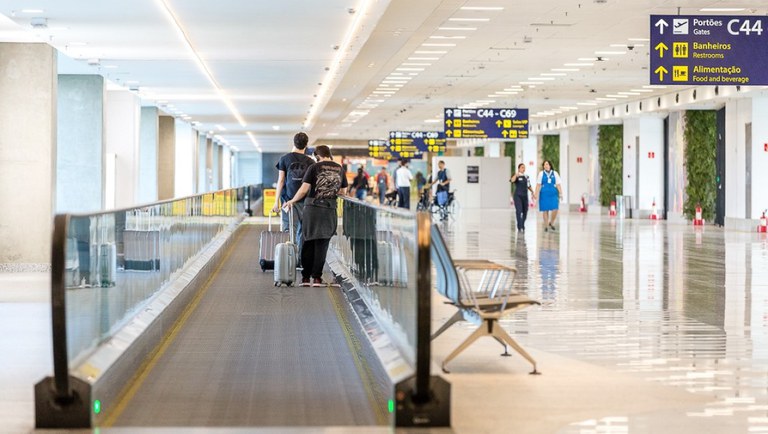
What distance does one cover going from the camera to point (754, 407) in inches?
260

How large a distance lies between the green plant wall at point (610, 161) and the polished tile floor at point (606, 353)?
89.3 ft

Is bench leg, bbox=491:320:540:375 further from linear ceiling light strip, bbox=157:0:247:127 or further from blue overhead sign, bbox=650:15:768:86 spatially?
blue overhead sign, bbox=650:15:768:86

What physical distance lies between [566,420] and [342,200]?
326 inches

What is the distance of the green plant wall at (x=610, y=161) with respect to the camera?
44656 millimetres

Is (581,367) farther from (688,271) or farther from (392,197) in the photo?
(392,197)

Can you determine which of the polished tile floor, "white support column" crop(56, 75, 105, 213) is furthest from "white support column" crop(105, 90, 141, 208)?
the polished tile floor

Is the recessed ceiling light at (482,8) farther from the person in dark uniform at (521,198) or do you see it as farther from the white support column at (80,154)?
the person in dark uniform at (521,198)

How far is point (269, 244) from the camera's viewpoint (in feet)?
50.0

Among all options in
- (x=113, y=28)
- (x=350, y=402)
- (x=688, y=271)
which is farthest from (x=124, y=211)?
(x=688, y=271)

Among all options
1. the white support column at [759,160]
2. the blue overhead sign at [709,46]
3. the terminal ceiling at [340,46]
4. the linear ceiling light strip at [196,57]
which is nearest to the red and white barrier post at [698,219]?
the white support column at [759,160]

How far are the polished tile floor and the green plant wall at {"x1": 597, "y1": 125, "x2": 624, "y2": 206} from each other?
2720 cm

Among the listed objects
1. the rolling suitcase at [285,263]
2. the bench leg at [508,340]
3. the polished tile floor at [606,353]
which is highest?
the rolling suitcase at [285,263]

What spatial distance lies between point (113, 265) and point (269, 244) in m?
7.96

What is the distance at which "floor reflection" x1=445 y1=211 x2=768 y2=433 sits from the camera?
7348 millimetres
